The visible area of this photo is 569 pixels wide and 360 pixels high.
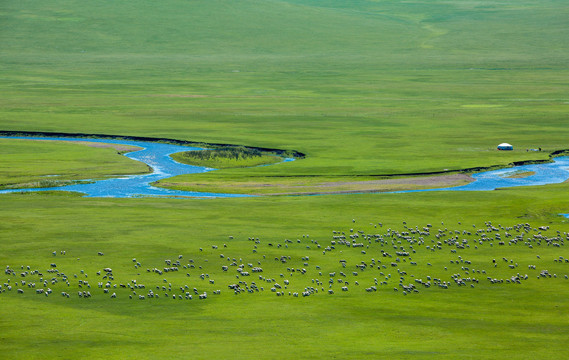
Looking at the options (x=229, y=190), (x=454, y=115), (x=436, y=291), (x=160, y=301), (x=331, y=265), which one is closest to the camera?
(x=160, y=301)

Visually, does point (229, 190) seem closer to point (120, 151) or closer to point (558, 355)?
point (120, 151)

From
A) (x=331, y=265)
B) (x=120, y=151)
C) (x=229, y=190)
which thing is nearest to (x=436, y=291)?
(x=331, y=265)

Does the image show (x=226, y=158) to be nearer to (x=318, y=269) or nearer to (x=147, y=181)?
(x=147, y=181)

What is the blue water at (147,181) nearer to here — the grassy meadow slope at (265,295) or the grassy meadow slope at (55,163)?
the grassy meadow slope at (55,163)

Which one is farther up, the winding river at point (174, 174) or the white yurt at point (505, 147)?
the white yurt at point (505, 147)

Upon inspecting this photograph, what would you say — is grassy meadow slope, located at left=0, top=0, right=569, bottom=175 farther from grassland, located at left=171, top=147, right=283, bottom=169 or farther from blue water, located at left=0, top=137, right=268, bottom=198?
blue water, located at left=0, top=137, right=268, bottom=198

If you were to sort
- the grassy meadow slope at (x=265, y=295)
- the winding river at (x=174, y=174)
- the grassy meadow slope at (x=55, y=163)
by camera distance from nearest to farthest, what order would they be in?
the grassy meadow slope at (x=265, y=295), the winding river at (x=174, y=174), the grassy meadow slope at (x=55, y=163)

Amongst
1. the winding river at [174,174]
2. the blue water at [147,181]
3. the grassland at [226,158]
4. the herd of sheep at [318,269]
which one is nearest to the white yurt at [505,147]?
the winding river at [174,174]

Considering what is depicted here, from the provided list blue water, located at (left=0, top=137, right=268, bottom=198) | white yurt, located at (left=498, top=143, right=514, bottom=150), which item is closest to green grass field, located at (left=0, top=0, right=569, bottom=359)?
white yurt, located at (left=498, top=143, right=514, bottom=150)
